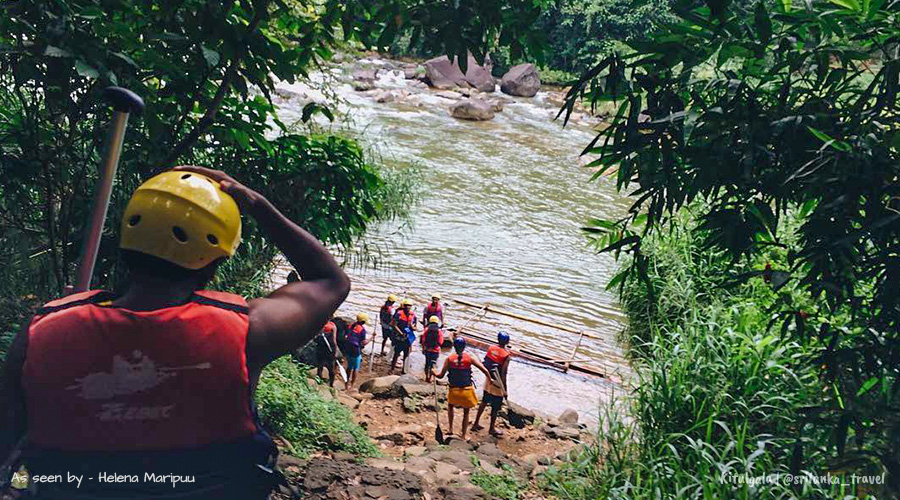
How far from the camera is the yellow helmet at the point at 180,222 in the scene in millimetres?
1601

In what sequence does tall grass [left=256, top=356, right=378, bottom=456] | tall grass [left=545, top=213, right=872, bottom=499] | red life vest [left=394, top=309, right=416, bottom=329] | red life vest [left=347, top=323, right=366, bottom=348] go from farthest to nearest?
red life vest [left=394, top=309, right=416, bottom=329]
red life vest [left=347, top=323, right=366, bottom=348]
tall grass [left=256, top=356, right=378, bottom=456]
tall grass [left=545, top=213, right=872, bottom=499]

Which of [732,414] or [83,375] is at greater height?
[83,375]

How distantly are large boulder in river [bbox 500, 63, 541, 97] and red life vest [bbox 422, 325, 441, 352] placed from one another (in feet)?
84.0

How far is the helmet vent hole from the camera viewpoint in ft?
5.27

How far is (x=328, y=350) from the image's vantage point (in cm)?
918

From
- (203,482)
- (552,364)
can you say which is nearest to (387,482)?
(203,482)

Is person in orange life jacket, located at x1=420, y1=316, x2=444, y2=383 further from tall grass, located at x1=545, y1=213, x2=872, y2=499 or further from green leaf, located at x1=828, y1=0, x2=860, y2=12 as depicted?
green leaf, located at x1=828, y1=0, x2=860, y2=12

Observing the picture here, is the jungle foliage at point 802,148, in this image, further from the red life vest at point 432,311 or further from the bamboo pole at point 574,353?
the bamboo pole at point 574,353

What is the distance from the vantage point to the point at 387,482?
5.00m

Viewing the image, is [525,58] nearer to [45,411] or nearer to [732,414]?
[45,411]

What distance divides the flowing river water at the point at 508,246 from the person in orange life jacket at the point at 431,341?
77cm

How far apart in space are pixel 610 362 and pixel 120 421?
33.2 feet

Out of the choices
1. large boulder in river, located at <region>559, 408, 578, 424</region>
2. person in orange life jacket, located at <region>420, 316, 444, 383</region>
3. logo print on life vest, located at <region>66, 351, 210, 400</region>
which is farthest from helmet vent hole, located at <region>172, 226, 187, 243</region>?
person in orange life jacket, located at <region>420, 316, 444, 383</region>

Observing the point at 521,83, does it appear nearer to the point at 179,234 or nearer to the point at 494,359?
the point at 494,359
